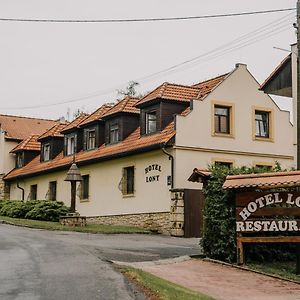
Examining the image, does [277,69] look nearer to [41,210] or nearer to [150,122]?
[150,122]

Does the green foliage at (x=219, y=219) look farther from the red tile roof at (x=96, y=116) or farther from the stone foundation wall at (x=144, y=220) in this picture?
the red tile roof at (x=96, y=116)

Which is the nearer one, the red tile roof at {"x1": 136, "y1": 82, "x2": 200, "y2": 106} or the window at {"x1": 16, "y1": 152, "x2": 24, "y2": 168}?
the red tile roof at {"x1": 136, "y1": 82, "x2": 200, "y2": 106}

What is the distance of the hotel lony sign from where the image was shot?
1680 cm

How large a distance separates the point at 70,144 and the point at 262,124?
42.2 ft

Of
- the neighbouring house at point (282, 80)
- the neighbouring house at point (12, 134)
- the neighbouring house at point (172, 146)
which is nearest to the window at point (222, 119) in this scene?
the neighbouring house at point (172, 146)

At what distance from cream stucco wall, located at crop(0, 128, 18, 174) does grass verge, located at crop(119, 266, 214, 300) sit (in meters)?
34.6

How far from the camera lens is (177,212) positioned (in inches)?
1101

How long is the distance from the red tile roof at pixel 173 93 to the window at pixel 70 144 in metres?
8.58

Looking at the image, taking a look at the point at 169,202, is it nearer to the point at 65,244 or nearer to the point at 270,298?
the point at 65,244

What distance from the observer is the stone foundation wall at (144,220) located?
28.9m

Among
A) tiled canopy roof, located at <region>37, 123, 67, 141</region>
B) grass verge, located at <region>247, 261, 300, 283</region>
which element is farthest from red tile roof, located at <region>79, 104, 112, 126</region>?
grass verge, located at <region>247, 261, 300, 283</region>

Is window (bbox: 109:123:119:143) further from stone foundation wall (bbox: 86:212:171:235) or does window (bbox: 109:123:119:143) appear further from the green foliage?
the green foliage

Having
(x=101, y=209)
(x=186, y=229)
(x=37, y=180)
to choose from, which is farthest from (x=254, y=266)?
(x=37, y=180)

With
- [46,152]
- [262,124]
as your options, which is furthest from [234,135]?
[46,152]
